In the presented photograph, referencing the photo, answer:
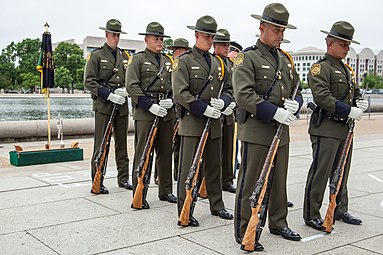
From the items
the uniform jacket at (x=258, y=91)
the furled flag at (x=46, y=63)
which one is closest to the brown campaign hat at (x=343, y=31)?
the uniform jacket at (x=258, y=91)

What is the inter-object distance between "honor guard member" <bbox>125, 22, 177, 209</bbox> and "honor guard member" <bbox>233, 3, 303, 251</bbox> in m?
1.82

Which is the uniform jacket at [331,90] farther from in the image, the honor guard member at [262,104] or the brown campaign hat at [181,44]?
the brown campaign hat at [181,44]

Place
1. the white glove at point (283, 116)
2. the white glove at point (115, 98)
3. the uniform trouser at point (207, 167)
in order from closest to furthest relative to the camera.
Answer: the white glove at point (283, 116), the uniform trouser at point (207, 167), the white glove at point (115, 98)

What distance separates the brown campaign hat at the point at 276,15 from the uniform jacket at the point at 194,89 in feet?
3.59

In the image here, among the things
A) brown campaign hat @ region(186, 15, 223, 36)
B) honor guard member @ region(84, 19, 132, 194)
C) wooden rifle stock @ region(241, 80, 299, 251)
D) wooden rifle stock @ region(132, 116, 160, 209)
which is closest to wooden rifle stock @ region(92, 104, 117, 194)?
honor guard member @ region(84, 19, 132, 194)

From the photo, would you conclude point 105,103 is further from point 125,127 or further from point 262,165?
point 262,165

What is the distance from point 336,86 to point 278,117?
114 centimetres

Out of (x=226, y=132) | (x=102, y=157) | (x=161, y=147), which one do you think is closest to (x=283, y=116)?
(x=161, y=147)

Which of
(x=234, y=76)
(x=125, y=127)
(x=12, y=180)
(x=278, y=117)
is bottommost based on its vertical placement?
(x=12, y=180)

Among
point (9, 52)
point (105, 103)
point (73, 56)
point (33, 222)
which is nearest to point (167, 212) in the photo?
point (33, 222)

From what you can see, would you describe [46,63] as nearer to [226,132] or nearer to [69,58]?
[226,132]

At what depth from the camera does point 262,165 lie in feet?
16.4

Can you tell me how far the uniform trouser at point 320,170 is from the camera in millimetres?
5562

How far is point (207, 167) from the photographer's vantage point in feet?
19.7
